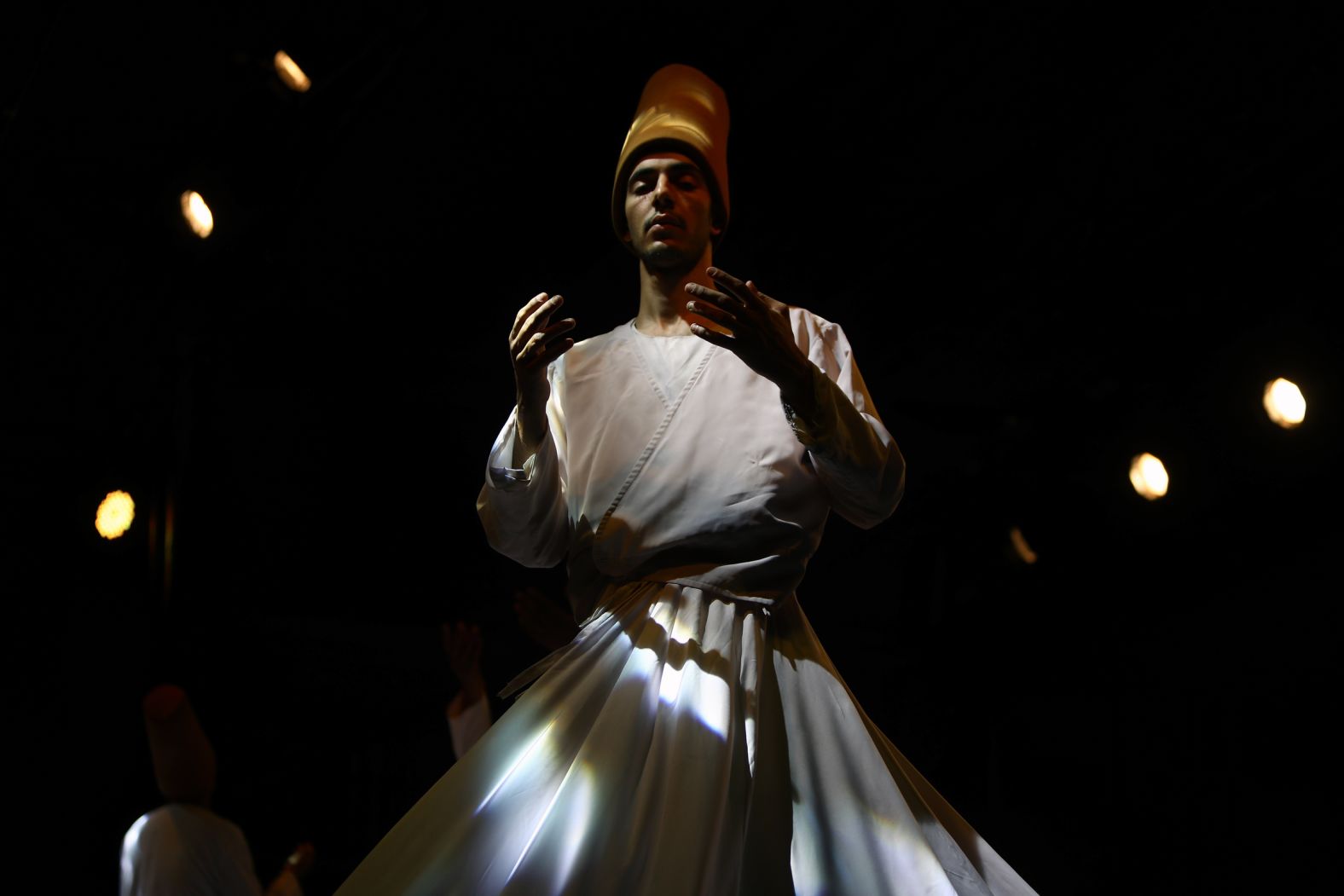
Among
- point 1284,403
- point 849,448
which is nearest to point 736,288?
point 849,448

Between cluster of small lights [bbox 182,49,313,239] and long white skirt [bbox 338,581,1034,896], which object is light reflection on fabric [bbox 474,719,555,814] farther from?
cluster of small lights [bbox 182,49,313,239]

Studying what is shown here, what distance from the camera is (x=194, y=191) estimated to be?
2670 mm

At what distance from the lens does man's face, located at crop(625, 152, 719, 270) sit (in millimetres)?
1894

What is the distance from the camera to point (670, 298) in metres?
1.94

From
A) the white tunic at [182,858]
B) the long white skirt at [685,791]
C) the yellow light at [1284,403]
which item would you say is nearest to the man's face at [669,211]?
the long white skirt at [685,791]

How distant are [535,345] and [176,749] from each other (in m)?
1.69

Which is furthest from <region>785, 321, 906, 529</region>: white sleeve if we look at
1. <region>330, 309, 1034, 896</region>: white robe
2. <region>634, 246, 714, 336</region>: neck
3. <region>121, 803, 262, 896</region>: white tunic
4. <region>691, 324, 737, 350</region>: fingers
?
<region>121, 803, 262, 896</region>: white tunic

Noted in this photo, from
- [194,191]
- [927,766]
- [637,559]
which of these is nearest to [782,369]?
[637,559]

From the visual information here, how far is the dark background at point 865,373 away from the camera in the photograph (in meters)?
2.79

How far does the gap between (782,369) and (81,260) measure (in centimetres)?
187

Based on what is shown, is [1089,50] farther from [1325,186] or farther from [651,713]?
[651,713]

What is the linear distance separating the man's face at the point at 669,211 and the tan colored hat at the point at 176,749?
1.62 meters

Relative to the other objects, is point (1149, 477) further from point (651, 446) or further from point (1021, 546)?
point (651, 446)

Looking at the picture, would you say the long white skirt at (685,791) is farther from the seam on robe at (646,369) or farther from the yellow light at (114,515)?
the yellow light at (114,515)
